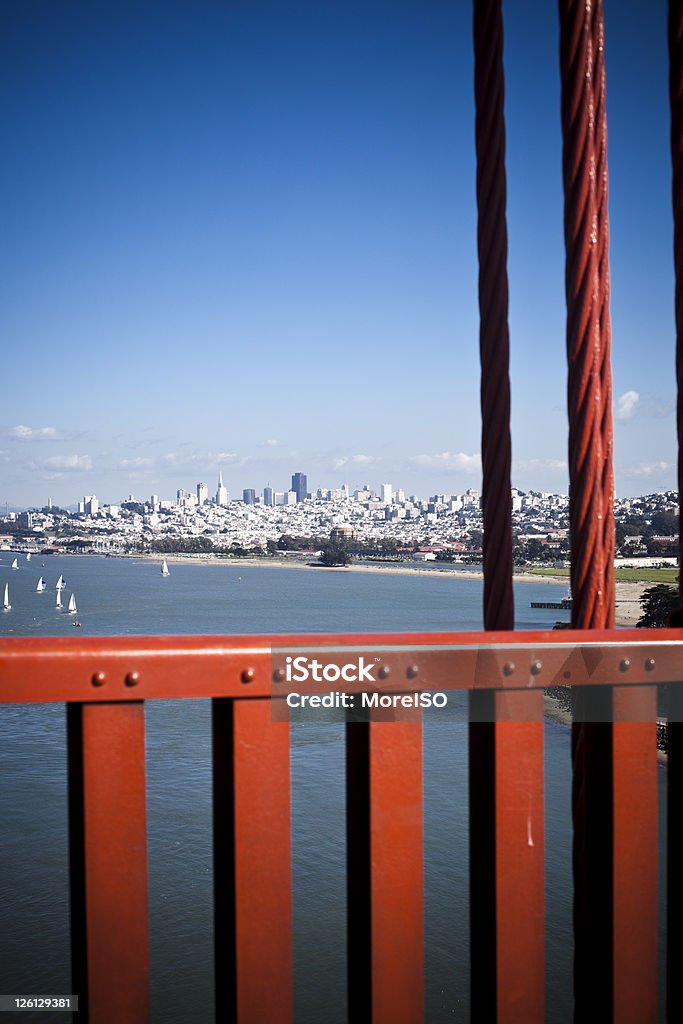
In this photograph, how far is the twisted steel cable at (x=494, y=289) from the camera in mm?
1289

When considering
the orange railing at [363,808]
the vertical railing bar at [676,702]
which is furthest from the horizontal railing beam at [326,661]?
the vertical railing bar at [676,702]

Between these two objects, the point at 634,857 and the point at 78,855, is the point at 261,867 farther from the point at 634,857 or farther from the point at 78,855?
the point at 634,857

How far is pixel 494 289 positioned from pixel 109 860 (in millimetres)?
924

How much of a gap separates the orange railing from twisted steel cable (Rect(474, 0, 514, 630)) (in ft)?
0.80

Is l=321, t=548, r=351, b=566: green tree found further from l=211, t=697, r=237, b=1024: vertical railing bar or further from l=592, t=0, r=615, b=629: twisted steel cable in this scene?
l=211, t=697, r=237, b=1024: vertical railing bar

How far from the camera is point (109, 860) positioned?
38.1 inches

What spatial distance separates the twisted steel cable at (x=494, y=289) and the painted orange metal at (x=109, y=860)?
566mm

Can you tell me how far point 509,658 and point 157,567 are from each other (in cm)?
9633

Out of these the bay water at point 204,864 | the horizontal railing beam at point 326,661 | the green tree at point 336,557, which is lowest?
the bay water at point 204,864

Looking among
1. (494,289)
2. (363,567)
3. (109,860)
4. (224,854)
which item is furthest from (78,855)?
(363,567)

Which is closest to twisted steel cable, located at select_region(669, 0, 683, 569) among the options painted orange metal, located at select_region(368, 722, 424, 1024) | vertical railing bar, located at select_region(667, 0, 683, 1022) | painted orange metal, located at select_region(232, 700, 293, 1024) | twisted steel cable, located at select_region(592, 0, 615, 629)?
vertical railing bar, located at select_region(667, 0, 683, 1022)

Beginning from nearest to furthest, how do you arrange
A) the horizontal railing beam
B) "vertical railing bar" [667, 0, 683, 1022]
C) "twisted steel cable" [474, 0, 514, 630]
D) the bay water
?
the horizontal railing beam
"vertical railing bar" [667, 0, 683, 1022]
"twisted steel cable" [474, 0, 514, 630]
the bay water

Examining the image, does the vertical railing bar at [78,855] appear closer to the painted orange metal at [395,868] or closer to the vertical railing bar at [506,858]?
the painted orange metal at [395,868]

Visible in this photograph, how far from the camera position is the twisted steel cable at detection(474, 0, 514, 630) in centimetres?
129
